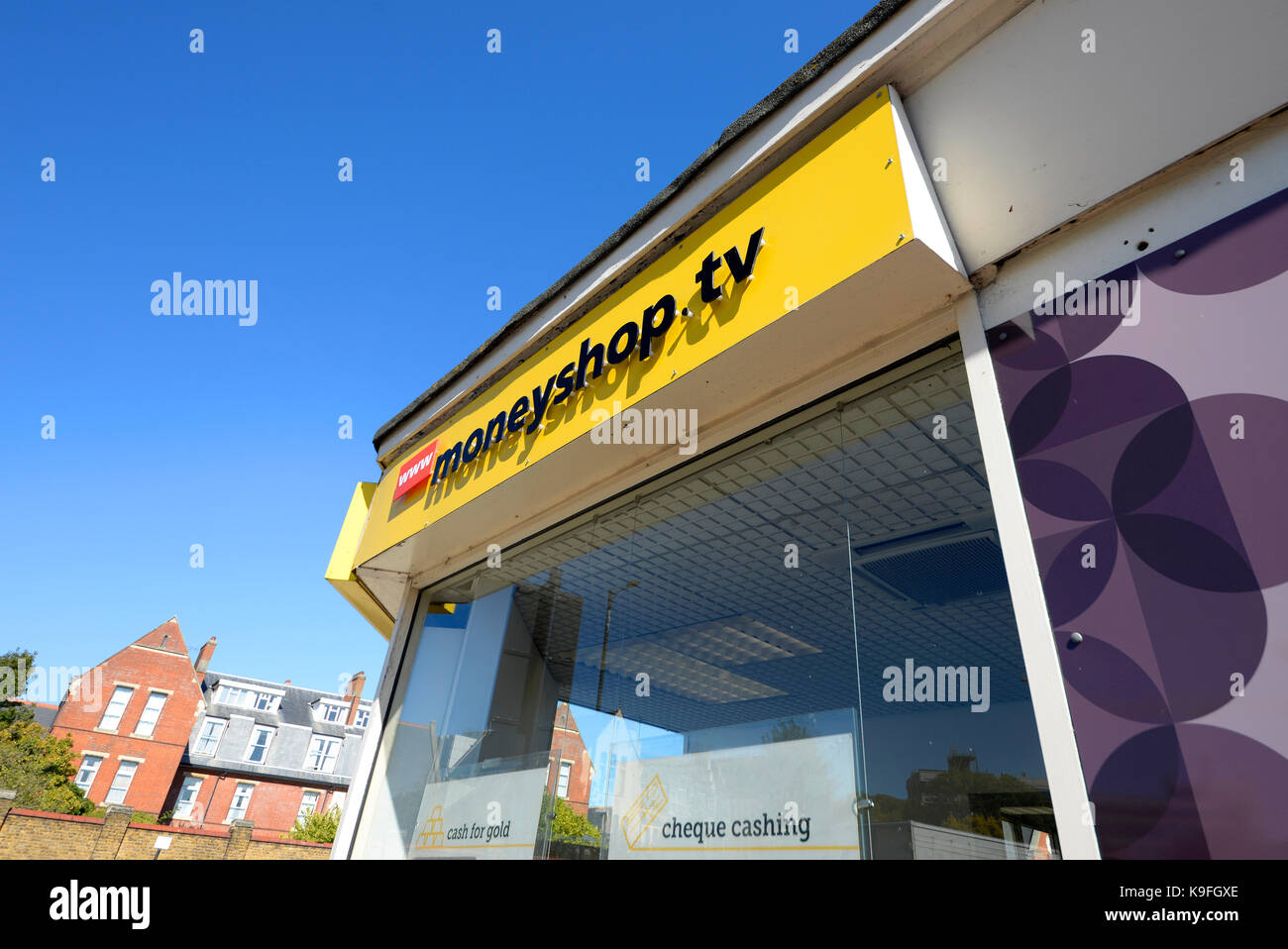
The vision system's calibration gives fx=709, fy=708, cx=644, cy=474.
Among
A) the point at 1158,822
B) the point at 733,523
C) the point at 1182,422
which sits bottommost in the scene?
the point at 1158,822

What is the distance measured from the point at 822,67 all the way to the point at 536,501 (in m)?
2.94

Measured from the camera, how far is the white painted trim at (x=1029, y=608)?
1.89 m

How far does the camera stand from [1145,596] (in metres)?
1.92

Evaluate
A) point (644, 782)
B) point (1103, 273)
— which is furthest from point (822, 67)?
point (644, 782)

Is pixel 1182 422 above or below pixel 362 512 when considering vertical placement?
below

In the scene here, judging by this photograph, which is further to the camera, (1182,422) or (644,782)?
(644,782)

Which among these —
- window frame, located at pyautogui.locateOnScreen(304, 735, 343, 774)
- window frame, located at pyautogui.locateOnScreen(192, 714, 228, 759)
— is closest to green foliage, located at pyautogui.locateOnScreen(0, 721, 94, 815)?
window frame, located at pyautogui.locateOnScreen(192, 714, 228, 759)

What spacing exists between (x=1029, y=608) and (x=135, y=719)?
37.0 meters

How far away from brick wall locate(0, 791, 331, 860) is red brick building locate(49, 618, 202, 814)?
29.8ft

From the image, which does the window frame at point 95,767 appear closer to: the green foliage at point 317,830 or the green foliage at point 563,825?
the green foliage at point 317,830

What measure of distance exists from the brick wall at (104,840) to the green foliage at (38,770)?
4.34 metres

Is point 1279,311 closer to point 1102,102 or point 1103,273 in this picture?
point 1103,273

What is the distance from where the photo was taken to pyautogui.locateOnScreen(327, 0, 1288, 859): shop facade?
6.18 feet
